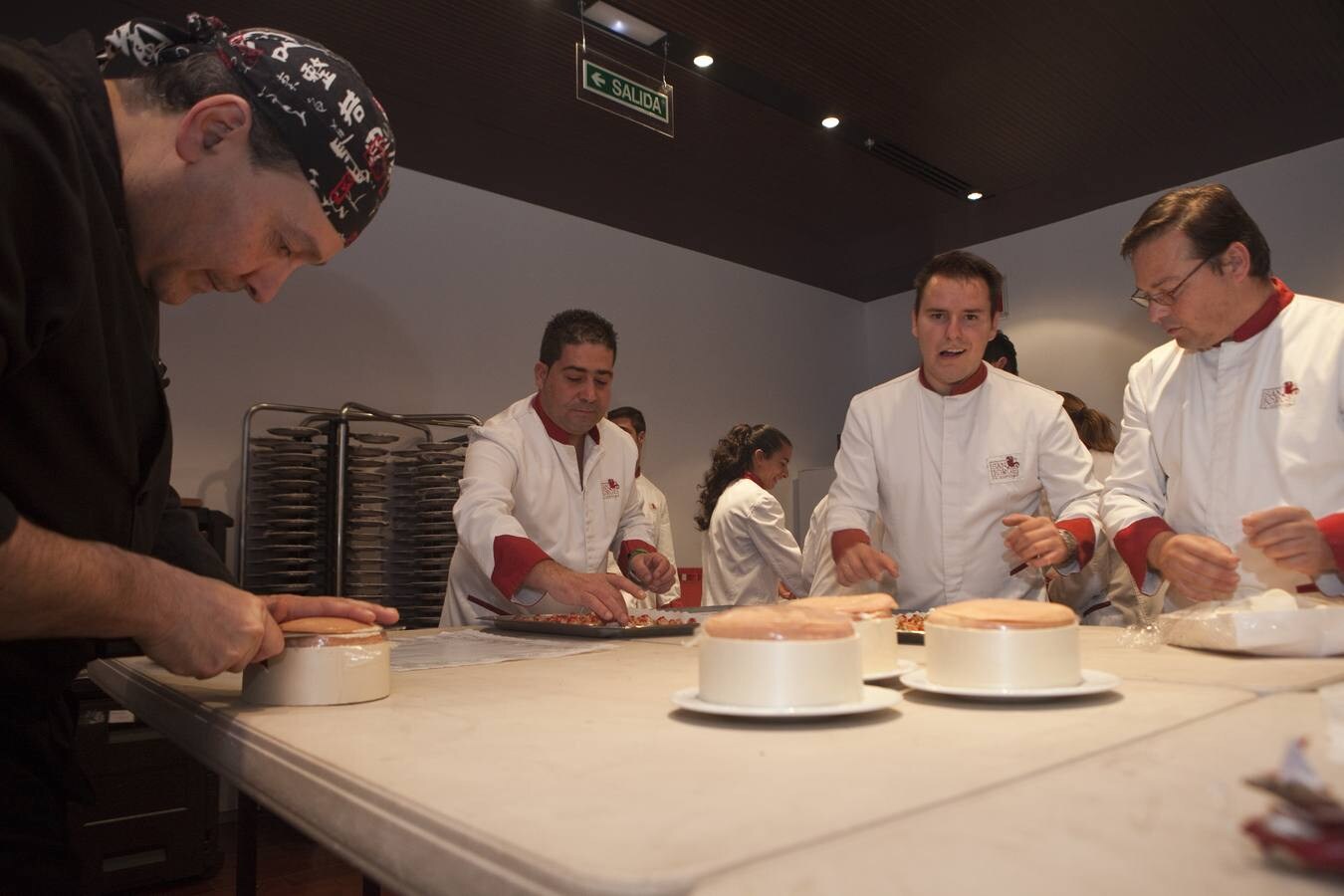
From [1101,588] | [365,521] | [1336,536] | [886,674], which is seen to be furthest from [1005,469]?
[365,521]

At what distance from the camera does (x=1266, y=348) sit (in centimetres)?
198

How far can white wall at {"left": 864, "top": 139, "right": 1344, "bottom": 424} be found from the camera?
16.7 feet

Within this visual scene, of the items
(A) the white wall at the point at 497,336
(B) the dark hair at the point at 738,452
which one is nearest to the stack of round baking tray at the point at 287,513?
(A) the white wall at the point at 497,336

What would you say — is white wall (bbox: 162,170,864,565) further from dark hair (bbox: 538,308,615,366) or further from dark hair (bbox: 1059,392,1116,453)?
dark hair (bbox: 1059,392,1116,453)

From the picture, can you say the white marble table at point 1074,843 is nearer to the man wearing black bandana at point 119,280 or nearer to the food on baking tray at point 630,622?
the man wearing black bandana at point 119,280

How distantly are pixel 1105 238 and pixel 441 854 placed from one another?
6465 millimetres

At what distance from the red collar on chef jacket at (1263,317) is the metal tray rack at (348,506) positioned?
11.6 feet

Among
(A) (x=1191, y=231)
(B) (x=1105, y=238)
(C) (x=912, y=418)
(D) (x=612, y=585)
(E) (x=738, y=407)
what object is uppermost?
(B) (x=1105, y=238)

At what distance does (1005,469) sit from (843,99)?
2615 mm

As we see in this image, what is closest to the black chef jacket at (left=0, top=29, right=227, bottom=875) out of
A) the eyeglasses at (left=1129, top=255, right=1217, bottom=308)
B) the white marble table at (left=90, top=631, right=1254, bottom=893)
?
the white marble table at (left=90, top=631, right=1254, bottom=893)

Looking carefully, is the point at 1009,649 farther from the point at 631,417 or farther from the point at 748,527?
the point at 631,417

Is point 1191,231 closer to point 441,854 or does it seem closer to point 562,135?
point 441,854

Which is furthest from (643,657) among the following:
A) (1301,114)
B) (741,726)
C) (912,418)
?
(1301,114)

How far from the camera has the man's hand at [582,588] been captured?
6.49 feet
